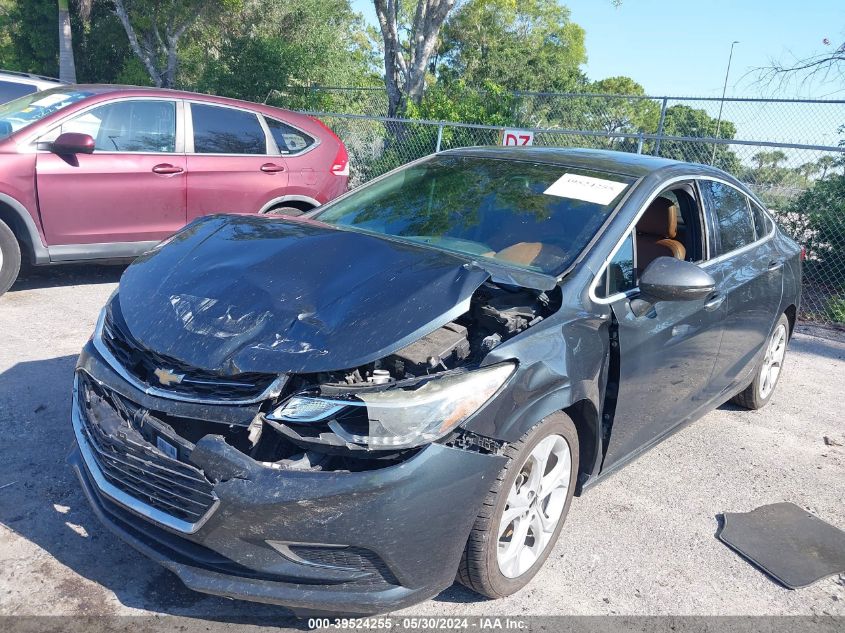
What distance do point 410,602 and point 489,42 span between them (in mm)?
42404

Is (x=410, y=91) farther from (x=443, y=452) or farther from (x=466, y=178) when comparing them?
(x=443, y=452)

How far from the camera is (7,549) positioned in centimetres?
304

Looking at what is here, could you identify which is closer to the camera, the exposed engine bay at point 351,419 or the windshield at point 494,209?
the exposed engine bay at point 351,419

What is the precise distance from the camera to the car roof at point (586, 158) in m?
4.07

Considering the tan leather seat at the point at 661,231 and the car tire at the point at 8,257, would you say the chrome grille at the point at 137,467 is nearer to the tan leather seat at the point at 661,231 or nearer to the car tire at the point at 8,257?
the tan leather seat at the point at 661,231

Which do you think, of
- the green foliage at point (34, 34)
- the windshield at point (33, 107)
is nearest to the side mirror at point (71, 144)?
the windshield at point (33, 107)

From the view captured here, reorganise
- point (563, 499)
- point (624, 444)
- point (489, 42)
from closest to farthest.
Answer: point (563, 499)
point (624, 444)
point (489, 42)

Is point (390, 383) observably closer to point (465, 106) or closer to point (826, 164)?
point (826, 164)

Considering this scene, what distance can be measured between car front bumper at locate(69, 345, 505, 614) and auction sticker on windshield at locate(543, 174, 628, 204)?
1711mm

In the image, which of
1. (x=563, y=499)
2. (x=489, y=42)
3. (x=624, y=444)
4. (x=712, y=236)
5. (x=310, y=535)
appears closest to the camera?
(x=310, y=535)

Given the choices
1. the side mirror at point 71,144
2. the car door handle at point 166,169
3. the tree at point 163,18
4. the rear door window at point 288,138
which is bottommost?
the car door handle at point 166,169

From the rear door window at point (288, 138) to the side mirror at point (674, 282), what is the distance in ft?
16.4

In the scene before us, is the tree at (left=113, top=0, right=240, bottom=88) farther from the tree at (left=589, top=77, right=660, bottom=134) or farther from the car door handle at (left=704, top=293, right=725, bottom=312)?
the car door handle at (left=704, top=293, right=725, bottom=312)

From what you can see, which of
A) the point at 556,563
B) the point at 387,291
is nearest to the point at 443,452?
the point at 387,291
